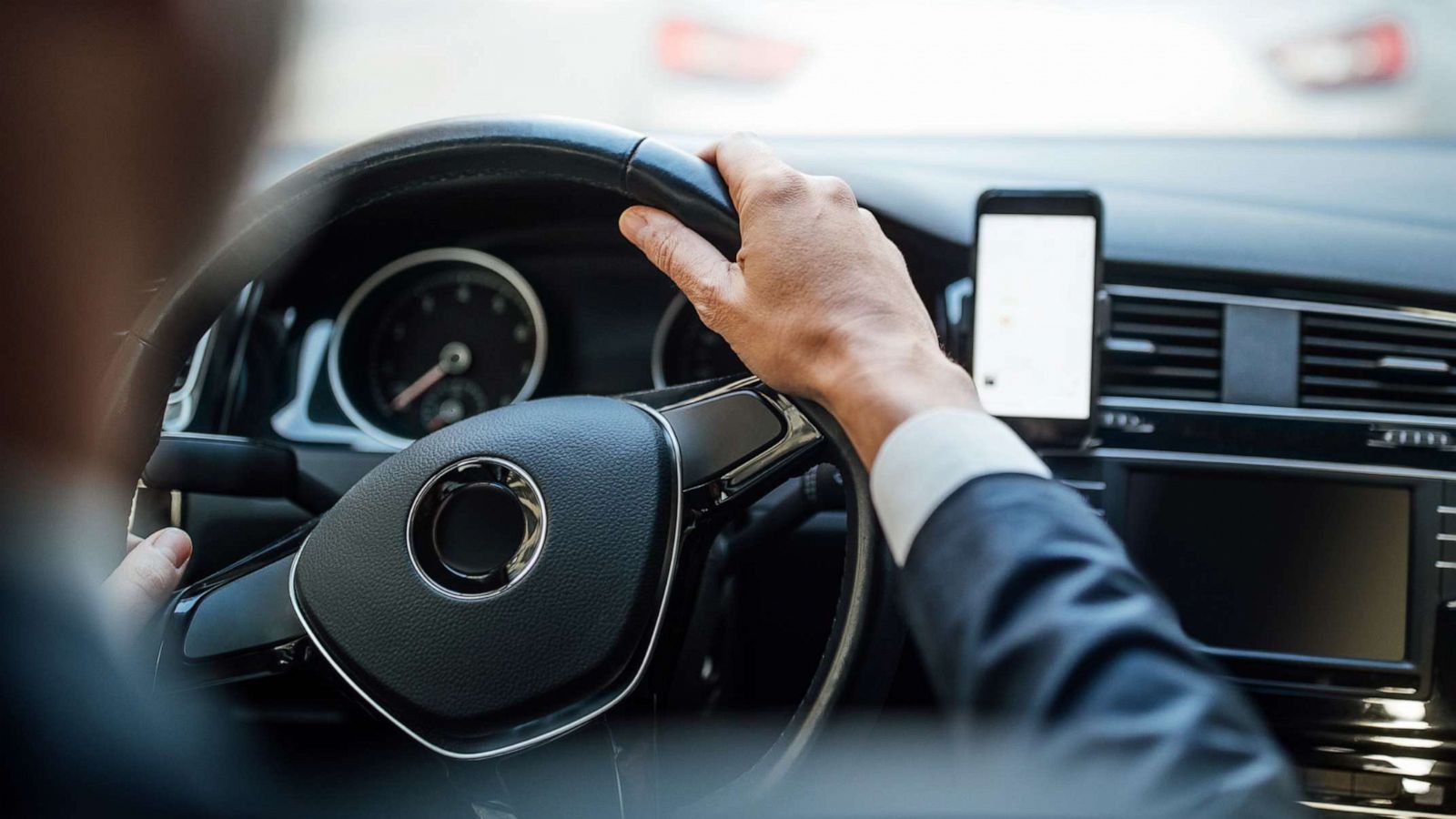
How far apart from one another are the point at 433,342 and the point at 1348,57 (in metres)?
1.60

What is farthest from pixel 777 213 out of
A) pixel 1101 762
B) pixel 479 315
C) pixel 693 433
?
pixel 479 315

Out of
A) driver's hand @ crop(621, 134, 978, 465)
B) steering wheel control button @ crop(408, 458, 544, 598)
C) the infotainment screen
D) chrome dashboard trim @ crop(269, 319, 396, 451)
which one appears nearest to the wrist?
driver's hand @ crop(621, 134, 978, 465)

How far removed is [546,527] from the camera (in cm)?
83

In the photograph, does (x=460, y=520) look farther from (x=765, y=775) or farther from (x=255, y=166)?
(x=255, y=166)

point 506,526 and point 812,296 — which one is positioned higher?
A: point 812,296

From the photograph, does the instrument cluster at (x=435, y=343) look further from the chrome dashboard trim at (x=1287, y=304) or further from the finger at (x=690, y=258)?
the finger at (x=690, y=258)

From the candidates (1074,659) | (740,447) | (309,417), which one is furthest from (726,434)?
(309,417)

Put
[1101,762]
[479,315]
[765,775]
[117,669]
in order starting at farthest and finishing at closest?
[479,315], [765,775], [117,669], [1101,762]

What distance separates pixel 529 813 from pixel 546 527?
0.21 meters

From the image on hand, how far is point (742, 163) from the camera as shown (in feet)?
2.75

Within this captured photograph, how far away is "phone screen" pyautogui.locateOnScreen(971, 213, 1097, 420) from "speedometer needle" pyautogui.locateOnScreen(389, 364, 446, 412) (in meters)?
0.78

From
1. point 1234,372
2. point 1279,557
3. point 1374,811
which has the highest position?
point 1234,372

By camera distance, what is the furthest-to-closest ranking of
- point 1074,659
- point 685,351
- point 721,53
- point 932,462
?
point 721,53
point 685,351
point 932,462
point 1074,659

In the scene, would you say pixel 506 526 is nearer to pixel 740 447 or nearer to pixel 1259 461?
pixel 740 447
